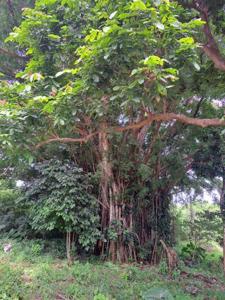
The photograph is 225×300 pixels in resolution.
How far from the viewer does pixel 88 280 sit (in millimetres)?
4312

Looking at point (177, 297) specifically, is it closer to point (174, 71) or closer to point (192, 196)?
point (174, 71)

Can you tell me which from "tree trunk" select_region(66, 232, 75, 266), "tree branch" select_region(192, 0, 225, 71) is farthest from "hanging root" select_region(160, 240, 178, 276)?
"tree branch" select_region(192, 0, 225, 71)

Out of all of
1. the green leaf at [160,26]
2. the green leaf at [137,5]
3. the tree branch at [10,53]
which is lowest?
the green leaf at [160,26]

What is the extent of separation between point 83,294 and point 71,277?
1.55 ft

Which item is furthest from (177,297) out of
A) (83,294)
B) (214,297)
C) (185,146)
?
(185,146)

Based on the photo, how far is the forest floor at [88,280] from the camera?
3.84 meters

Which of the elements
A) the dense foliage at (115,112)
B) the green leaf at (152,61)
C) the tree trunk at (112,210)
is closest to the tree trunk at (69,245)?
the dense foliage at (115,112)

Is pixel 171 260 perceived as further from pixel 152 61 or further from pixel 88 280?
pixel 152 61

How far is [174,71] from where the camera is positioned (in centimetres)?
275

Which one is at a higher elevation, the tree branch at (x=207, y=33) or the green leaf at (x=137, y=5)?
the tree branch at (x=207, y=33)

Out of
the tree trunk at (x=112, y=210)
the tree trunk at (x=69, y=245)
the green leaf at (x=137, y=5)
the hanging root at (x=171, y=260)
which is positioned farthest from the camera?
the tree trunk at (x=112, y=210)

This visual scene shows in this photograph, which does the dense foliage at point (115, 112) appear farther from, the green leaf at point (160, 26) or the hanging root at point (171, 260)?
the hanging root at point (171, 260)

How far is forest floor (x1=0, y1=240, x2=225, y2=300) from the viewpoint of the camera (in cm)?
384

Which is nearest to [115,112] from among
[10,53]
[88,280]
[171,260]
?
[88,280]
